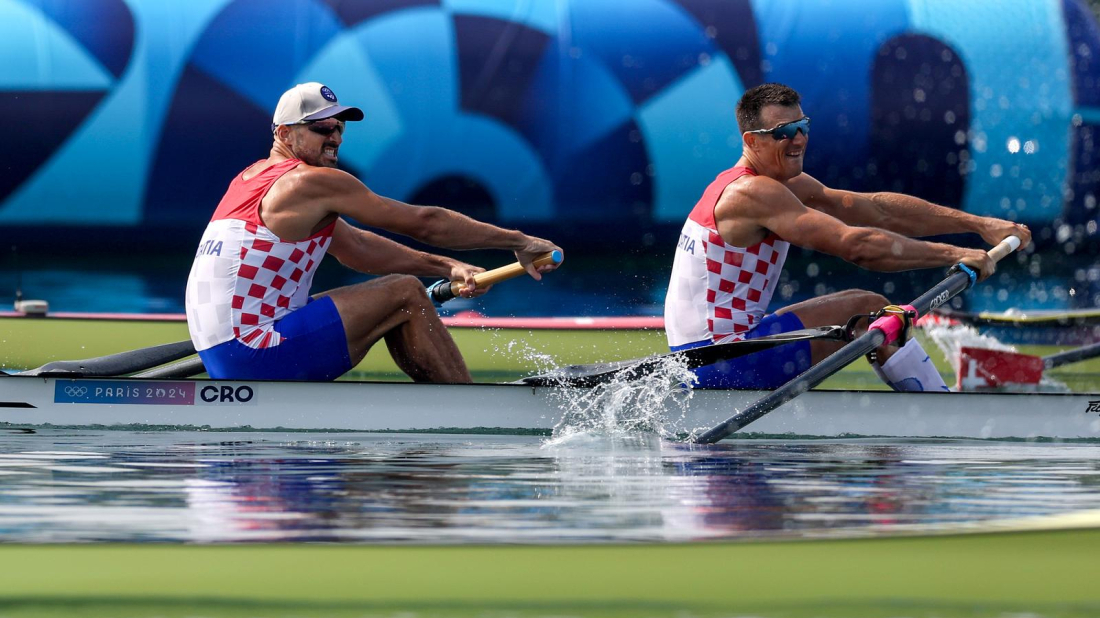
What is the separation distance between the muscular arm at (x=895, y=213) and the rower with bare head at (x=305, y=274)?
1448 millimetres

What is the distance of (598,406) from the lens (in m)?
6.93

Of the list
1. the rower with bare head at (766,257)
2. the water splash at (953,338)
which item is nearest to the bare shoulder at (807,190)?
the rower with bare head at (766,257)

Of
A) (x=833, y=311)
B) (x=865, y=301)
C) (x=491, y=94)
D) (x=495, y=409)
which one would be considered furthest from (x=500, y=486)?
(x=491, y=94)

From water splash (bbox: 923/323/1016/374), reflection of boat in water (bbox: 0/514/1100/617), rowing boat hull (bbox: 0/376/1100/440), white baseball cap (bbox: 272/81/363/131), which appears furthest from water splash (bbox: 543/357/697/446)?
water splash (bbox: 923/323/1016/374)

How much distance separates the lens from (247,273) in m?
6.67

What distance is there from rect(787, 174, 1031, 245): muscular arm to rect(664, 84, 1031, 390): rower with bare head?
351 millimetres

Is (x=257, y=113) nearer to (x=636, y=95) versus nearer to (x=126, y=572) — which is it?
(x=636, y=95)

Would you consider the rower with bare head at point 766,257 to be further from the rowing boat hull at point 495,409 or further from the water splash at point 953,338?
the water splash at point 953,338

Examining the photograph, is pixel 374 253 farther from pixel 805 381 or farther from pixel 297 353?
pixel 805 381

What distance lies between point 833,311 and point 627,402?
1.02 m

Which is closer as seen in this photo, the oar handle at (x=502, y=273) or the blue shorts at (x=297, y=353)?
the blue shorts at (x=297, y=353)

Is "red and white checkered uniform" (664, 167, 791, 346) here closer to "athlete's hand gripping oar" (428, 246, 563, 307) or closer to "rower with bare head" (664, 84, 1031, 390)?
"rower with bare head" (664, 84, 1031, 390)

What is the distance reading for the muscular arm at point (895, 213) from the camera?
748 cm

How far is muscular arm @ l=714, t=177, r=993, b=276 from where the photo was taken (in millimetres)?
6809
